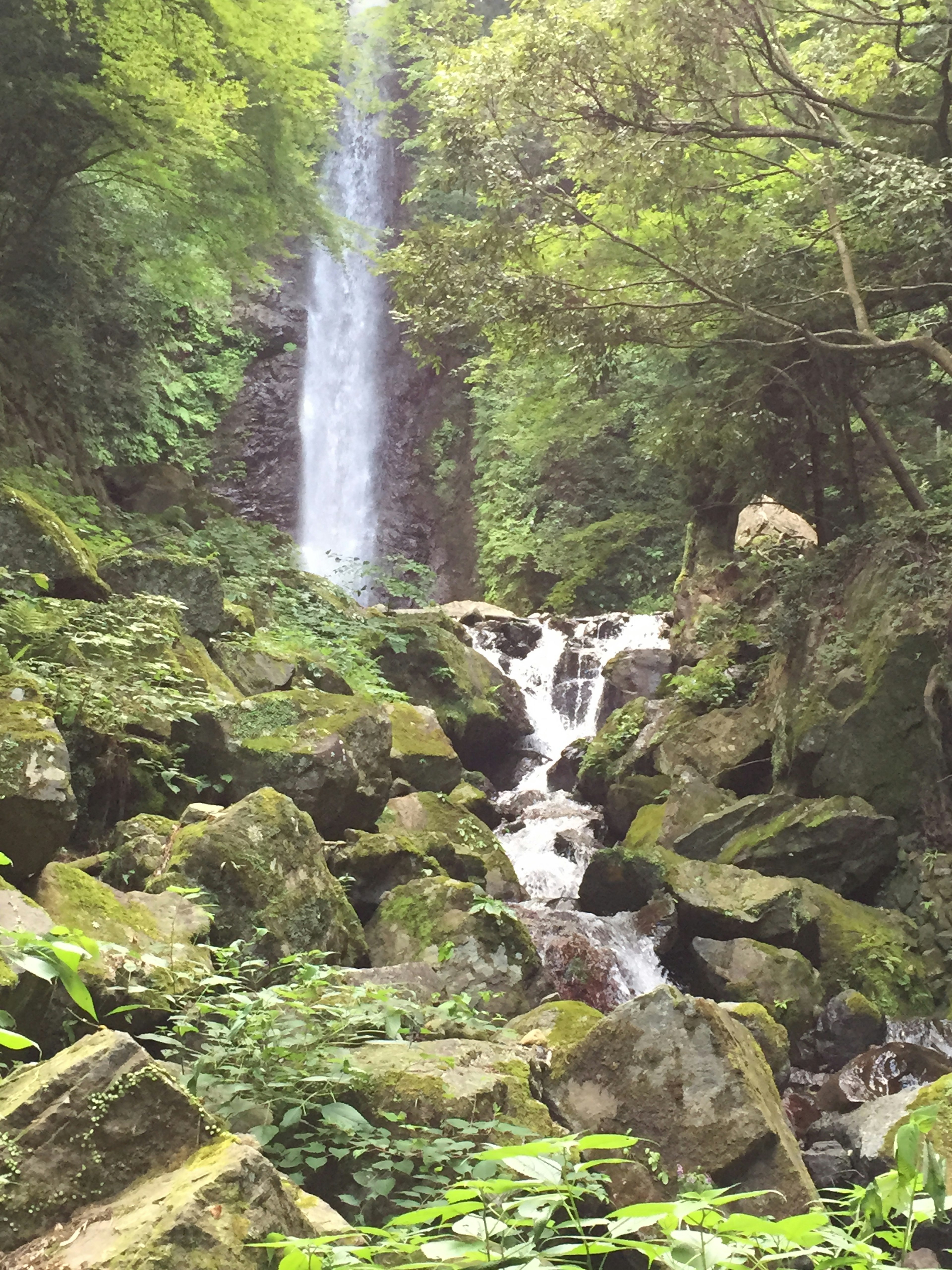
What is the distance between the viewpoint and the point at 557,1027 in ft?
12.1

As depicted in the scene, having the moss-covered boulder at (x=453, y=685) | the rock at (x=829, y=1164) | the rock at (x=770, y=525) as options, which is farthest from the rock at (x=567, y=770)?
the rock at (x=829, y=1164)

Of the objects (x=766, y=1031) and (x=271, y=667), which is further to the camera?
(x=271, y=667)

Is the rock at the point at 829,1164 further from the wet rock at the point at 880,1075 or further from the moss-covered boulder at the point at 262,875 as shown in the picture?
the moss-covered boulder at the point at 262,875

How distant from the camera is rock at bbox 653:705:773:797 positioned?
9.12 meters

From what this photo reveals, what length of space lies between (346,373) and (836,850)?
19.6 m

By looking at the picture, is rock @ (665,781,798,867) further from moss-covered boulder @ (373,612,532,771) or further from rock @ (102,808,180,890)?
rock @ (102,808,180,890)

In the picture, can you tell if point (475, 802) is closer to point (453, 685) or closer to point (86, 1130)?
point (453, 685)

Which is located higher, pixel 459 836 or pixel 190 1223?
pixel 190 1223

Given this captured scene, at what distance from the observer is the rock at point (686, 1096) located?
2967 mm

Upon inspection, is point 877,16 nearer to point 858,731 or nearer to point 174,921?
point 858,731

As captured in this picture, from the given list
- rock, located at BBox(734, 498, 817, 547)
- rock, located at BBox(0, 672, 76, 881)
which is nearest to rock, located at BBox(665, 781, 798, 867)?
rock, located at BBox(734, 498, 817, 547)

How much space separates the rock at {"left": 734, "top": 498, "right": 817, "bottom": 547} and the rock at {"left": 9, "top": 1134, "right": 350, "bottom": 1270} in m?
11.6

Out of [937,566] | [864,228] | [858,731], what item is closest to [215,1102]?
[858,731]

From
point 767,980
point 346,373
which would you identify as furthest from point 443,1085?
point 346,373
